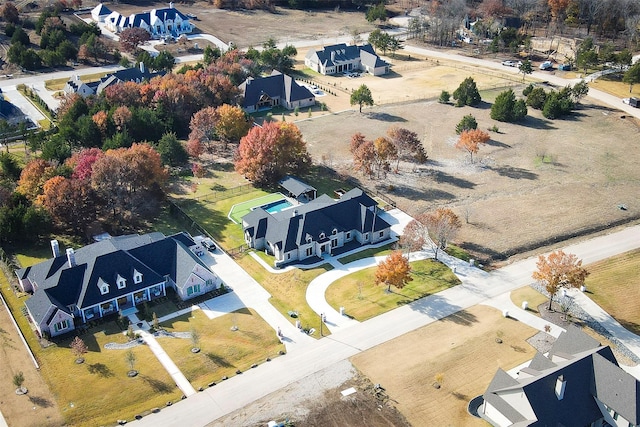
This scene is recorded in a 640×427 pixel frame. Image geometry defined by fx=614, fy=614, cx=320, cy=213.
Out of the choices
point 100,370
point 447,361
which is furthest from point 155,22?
point 447,361

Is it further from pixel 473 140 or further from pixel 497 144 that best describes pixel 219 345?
pixel 497 144

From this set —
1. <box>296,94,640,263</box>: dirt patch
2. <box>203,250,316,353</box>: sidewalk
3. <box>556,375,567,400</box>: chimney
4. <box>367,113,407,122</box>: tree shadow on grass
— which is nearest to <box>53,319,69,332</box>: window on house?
<box>203,250,316,353</box>: sidewalk

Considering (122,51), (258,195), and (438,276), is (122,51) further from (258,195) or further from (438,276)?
(438,276)

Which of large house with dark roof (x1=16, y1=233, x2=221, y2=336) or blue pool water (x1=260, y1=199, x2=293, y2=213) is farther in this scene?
blue pool water (x1=260, y1=199, x2=293, y2=213)

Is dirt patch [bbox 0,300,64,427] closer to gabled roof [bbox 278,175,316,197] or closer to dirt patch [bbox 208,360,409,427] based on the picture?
dirt patch [bbox 208,360,409,427]

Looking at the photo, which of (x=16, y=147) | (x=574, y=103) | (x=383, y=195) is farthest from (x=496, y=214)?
(x=16, y=147)

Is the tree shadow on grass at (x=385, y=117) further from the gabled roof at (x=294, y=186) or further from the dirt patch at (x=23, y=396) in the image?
the dirt patch at (x=23, y=396)
